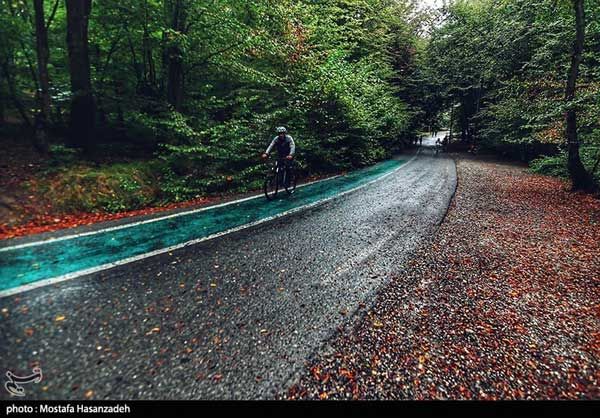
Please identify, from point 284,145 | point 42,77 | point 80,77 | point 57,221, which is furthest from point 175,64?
point 57,221

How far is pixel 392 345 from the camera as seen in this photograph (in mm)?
2426

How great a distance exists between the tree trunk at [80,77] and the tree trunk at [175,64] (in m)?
1.94

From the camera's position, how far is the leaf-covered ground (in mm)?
2049

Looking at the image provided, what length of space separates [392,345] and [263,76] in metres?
8.94

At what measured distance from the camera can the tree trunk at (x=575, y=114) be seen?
830cm

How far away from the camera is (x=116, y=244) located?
428 cm

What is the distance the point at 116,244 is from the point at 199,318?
256 cm

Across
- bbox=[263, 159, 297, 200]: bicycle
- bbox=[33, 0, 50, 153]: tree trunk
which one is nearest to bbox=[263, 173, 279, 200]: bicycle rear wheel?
bbox=[263, 159, 297, 200]: bicycle

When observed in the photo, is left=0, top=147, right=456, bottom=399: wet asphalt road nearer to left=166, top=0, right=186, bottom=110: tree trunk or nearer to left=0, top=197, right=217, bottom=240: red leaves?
left=0, top=197, right=217, bottom=240: red leaves

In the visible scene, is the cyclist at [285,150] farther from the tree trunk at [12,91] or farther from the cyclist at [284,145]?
the tree trunk at [12,91]

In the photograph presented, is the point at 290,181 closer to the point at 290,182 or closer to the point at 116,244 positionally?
the point at 290,182

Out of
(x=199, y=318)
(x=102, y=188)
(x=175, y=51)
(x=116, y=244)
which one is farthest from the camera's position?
(x=175, y=51)

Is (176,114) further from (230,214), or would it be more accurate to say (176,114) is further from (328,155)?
(328,155)
